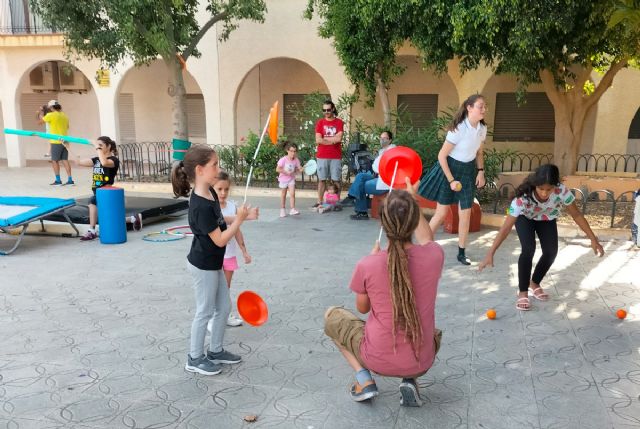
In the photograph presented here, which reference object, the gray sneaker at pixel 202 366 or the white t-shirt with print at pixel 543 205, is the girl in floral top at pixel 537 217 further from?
the gray sneaker at pixel 202 366

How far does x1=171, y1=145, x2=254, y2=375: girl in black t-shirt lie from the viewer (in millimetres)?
3389

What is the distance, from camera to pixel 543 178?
→ 430 cm

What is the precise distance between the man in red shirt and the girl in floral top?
4.86 meters

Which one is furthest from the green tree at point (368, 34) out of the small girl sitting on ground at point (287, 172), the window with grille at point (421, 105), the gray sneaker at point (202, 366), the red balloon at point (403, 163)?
the gray sneaker at point (202, 366)

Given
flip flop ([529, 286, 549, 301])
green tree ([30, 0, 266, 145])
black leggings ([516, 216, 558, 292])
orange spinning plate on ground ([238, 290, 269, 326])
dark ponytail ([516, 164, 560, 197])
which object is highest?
green tree ([30, 0, 266, 145])

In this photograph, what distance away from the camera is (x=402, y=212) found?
9.11 feet

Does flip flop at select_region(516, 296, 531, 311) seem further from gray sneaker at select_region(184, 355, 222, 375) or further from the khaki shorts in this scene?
gray sneaker at select_region(184, 355, 222, 375)

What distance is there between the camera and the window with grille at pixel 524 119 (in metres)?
14.2

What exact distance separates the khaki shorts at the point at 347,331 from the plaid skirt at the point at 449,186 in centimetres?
293

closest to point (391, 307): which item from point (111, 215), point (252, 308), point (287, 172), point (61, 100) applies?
point (252, 308)

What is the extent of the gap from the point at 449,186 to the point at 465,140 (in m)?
0.54

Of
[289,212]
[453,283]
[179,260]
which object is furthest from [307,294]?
[289,212]

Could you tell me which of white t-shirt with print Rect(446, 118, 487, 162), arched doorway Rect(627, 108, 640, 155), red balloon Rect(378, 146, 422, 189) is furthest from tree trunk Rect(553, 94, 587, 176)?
red balloon Rect(378, 146, 422, 189)

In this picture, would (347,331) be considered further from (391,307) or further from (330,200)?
(330,200)
